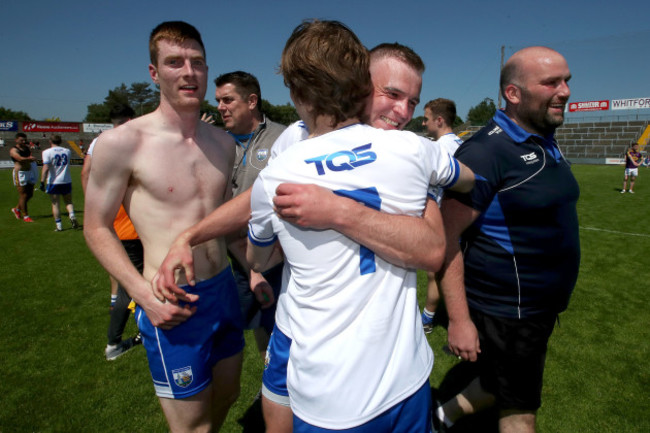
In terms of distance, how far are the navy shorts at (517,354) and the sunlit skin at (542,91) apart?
1.20 metres

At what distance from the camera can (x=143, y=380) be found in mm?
3756

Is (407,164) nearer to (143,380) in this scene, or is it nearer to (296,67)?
(296,67)

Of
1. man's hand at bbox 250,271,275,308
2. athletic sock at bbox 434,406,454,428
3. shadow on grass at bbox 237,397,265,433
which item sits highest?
man's hand at bbox 250,271,275,308

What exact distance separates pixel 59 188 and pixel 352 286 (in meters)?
11.3

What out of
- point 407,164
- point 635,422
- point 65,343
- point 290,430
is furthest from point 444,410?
point 65,343

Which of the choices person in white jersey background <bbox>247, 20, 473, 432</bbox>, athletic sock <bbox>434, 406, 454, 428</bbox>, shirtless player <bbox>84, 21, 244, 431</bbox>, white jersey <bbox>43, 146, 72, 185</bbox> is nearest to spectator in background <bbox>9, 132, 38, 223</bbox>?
white jersey <bbox>43, 146, 72, 185</bbox>

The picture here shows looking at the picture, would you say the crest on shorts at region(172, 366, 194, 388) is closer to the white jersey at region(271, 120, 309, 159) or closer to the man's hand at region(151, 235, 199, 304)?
the man's hand at region(151, 235, 199, 304)

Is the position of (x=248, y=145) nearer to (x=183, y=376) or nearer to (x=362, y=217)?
(x=183, y=376)

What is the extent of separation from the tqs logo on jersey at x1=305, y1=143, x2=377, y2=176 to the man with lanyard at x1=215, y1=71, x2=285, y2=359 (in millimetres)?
2102

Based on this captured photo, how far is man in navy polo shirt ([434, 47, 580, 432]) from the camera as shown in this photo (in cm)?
209

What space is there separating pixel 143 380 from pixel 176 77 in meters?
3.16

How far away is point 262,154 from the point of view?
355 cm

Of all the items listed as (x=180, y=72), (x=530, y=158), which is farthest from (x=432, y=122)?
(x=180, y=72)

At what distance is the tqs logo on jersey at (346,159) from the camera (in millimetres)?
1206
